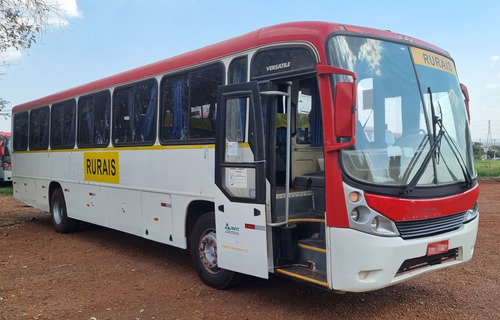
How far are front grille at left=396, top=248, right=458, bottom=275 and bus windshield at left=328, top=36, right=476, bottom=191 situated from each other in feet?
2.46

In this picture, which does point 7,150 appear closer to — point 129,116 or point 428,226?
point 129,116

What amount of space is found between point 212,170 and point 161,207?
4.73 feet

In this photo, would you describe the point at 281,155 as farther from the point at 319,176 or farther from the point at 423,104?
the point at 423,104

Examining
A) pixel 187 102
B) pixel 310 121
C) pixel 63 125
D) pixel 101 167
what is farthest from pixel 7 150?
pixel 310 121

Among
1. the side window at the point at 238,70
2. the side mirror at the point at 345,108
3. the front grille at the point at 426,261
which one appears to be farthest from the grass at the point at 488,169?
the side mirror at the point at 345,108

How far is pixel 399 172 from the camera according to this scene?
446 cm

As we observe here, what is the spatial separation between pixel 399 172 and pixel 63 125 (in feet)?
25.8

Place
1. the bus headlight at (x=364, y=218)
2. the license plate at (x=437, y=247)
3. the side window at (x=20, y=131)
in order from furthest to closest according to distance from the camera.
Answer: the side window at (x=20, y=131)
the license plate at (x=437, y=247)
the bus headlight at (x=364, y=218)

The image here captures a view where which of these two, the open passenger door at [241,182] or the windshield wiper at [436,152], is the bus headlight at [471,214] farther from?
the open passenger door at [241,182]

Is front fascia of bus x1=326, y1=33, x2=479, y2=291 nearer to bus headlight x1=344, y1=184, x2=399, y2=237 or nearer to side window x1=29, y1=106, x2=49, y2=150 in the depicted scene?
bus headlight x1=344, y1=184, x2=399, y2=237

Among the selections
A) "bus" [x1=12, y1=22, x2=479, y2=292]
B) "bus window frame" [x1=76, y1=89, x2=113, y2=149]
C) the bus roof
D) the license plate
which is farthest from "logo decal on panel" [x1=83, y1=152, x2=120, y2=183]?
the license plate

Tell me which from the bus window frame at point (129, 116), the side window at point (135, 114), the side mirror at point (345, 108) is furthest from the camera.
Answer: the side window at point (135, 114)

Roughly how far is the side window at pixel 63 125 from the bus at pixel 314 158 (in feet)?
10.8

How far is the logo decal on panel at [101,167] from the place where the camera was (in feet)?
26.2
